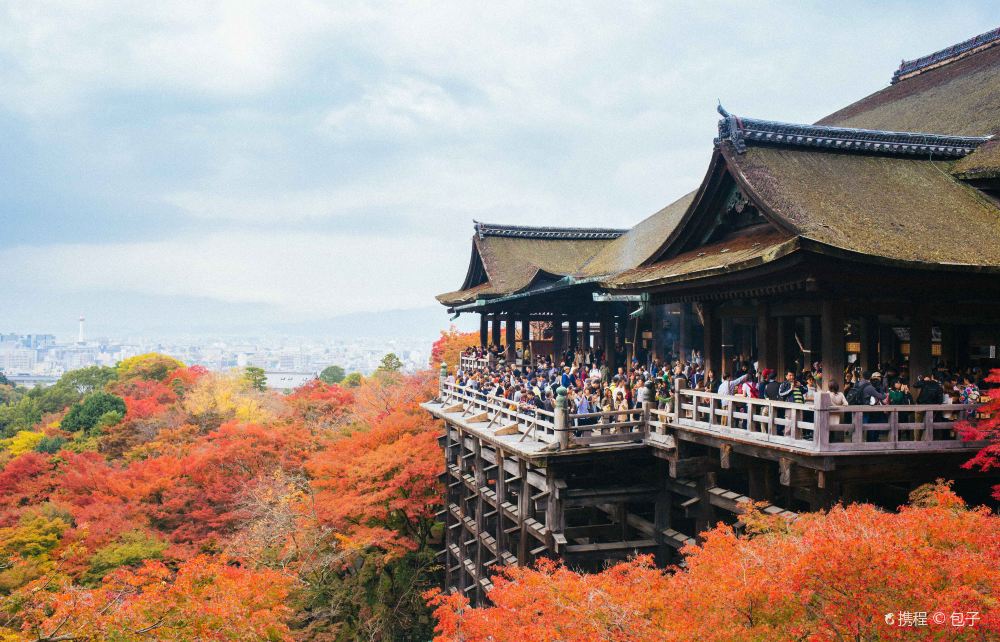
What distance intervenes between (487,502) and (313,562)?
6.97 meters

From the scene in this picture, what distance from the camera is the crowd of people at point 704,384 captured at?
411 inches

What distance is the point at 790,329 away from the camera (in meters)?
13.3

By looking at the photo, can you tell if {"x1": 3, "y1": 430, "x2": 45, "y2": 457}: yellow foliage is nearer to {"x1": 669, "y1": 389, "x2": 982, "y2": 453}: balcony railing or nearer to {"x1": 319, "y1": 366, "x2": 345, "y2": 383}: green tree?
{"x1": 319, "y1": 366, "x2": 345, "y2": 383}: green tree

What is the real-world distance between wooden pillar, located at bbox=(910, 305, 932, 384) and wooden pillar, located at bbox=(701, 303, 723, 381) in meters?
3.87

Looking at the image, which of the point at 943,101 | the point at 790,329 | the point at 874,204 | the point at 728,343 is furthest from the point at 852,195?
the point at 943,101

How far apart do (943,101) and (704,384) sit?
475 inches

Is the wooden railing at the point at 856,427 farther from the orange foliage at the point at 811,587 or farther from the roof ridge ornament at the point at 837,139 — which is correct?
the roof ridge ornament at the point at 837,139

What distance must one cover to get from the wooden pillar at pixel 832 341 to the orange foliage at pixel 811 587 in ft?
6.52

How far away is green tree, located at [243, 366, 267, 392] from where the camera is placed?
60866 millimetres

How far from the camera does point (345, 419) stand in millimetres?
39469

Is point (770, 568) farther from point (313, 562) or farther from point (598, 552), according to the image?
point (313, 562)

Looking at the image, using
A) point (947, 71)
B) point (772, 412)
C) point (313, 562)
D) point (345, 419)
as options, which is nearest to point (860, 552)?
point (772, 412)

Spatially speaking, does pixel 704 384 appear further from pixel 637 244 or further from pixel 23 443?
pixel 23 443

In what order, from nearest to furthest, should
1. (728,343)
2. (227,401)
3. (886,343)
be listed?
1. (886,343)
2. (728,343)
3. (227,401)
